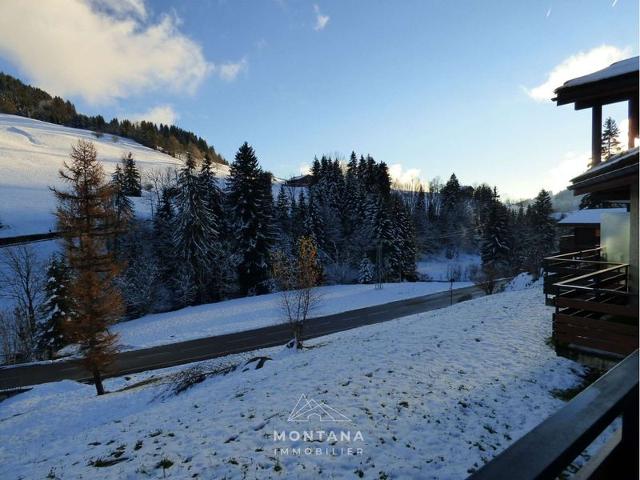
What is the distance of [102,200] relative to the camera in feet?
57.0

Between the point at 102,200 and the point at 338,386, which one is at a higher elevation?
the point at 102,200

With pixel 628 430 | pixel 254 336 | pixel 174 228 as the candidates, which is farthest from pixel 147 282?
pixel 628 430

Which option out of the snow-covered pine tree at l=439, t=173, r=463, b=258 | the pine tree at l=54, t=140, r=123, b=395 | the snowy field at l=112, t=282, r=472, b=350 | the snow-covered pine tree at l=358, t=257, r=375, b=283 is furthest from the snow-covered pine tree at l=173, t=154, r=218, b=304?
the snow-covered pine tree at l=439, t=173, r=463, b=258

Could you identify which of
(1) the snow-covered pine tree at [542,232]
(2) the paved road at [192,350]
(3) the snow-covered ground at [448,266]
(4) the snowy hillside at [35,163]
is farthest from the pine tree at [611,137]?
(4) the snowy hillside at [35,163]

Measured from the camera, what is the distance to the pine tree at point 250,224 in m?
38.2

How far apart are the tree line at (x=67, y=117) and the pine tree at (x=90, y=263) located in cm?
8311

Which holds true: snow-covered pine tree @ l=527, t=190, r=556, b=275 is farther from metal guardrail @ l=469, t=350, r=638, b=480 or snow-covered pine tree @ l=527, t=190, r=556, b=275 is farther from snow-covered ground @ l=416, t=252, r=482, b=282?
metal guardrail @ l=469, t=350, r=638, b=480

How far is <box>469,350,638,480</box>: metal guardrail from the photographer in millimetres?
975

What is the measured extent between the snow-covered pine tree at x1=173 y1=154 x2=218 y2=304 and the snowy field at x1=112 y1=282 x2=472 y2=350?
13.8 ft

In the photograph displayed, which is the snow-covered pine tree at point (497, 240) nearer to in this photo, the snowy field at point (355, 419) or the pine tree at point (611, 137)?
the pine tree at point (611, 137)

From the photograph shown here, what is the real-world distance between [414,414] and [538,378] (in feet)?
10.8

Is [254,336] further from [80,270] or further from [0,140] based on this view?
[0,140]

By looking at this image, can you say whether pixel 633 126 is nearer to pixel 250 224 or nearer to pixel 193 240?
pixel 250 224

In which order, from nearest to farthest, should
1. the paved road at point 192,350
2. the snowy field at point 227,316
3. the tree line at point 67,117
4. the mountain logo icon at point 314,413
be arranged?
the mountain logo icon at point 314,413 < the paved road at point 192,350 < the snowy field at point 227,316 < the tree line at point 67,117
